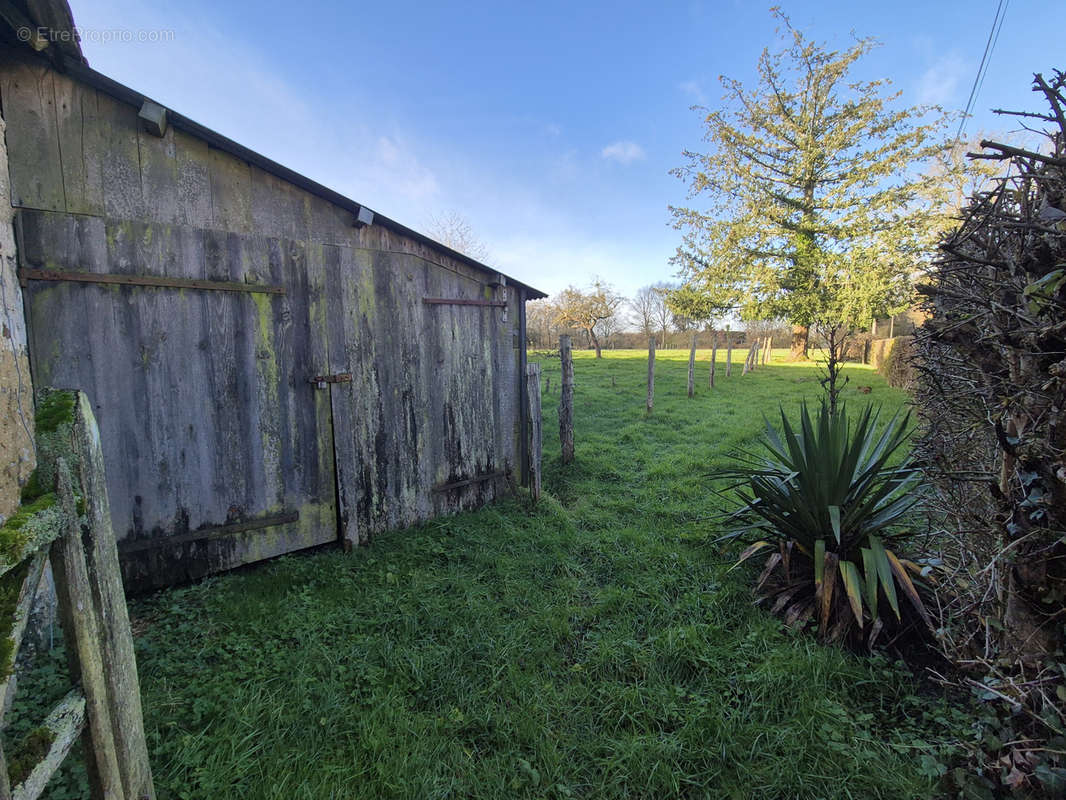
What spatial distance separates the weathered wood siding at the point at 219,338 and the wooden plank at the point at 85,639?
2.33 m

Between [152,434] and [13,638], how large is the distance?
2.68m

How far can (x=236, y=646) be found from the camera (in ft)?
8.59

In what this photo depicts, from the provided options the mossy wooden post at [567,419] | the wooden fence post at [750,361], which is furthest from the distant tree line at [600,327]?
the mossy wooden post at [567,419]

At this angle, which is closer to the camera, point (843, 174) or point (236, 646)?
point (236, 646)

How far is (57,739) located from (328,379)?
2.94m

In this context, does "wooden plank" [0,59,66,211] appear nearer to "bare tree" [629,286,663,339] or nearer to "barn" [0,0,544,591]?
"barn" [0,0,544,591]

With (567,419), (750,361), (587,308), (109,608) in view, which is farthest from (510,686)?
(587,308)

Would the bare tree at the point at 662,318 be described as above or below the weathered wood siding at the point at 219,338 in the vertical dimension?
above

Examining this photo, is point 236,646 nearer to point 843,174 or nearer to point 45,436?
point 45,436

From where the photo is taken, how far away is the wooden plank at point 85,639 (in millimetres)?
1125

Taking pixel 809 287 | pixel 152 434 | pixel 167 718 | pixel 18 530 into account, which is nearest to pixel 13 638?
pixel 18 530

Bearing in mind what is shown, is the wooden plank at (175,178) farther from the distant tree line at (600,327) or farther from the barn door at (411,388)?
the distant tree line at (600,327)

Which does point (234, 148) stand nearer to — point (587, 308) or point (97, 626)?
point (97, 626)

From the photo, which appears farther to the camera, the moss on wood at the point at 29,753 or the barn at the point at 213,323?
the barn at the point at 213,323
